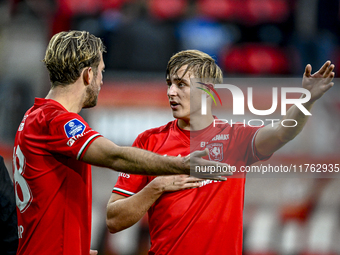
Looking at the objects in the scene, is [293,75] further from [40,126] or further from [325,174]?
[40,126]

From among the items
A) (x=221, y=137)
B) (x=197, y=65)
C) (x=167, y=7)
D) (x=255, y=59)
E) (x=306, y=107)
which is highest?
(x=167, y=7)

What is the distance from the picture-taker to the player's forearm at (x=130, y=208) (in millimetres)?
2188

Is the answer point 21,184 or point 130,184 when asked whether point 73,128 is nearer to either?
point 21,184

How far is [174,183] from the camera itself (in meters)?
2.20

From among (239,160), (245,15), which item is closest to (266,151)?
(239,160)

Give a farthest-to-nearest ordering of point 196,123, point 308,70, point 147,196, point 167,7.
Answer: point 167,7, point 196,123, point 147,196, point 308,70

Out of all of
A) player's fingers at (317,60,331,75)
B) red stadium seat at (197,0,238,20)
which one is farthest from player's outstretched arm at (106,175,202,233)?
red stadium seat at (197,0,238,20)

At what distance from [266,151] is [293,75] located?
4.17 meters

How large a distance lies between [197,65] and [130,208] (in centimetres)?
95

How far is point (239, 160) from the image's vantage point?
2.30 metres

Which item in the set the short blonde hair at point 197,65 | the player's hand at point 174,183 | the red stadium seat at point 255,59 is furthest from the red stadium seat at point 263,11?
the player's hand at point 174,183

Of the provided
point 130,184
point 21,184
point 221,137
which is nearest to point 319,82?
point 221,137

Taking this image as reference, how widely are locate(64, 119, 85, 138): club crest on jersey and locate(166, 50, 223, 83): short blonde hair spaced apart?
74cm

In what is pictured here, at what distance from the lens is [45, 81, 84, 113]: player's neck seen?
7.06 ft
